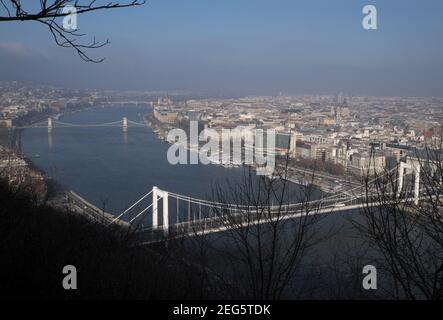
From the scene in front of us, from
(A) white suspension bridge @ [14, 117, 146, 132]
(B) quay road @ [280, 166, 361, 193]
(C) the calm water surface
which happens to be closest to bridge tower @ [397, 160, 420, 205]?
(C) the calm water surface

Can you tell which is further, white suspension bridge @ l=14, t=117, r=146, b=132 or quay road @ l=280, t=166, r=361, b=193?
white suspension bridge @ l=14, t=117, r=146, b=132

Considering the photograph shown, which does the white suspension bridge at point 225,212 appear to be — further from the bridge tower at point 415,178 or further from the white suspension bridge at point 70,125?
the white suspension bridge at point 70,125

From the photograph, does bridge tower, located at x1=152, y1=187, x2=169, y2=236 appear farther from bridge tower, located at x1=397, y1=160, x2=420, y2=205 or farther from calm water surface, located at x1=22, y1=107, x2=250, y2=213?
bridge tower, located at x1=397, y1=160, x2=420, y2=205

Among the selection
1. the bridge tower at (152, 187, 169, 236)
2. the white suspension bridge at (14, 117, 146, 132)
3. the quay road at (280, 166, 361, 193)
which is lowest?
the quay road at (280, 166, 361, 193)

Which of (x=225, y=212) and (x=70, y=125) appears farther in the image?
(x=70, y=125)

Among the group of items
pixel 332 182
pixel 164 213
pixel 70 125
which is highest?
pixel 70 125

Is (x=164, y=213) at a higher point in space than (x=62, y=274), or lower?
lower

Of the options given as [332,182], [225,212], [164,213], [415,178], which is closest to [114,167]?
[332,182]

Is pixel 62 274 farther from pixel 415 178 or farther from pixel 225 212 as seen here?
pixel 415 178

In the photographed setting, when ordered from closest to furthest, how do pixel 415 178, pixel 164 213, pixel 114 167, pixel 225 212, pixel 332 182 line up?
pixel 225 212 < pixel 415 178 < pixel 164 213 < pixel 332 182 < pixel 114 167

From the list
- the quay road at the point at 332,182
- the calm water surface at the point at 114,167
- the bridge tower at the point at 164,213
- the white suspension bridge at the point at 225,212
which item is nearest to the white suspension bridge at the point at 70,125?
the calm water surface at the point at 114,167
